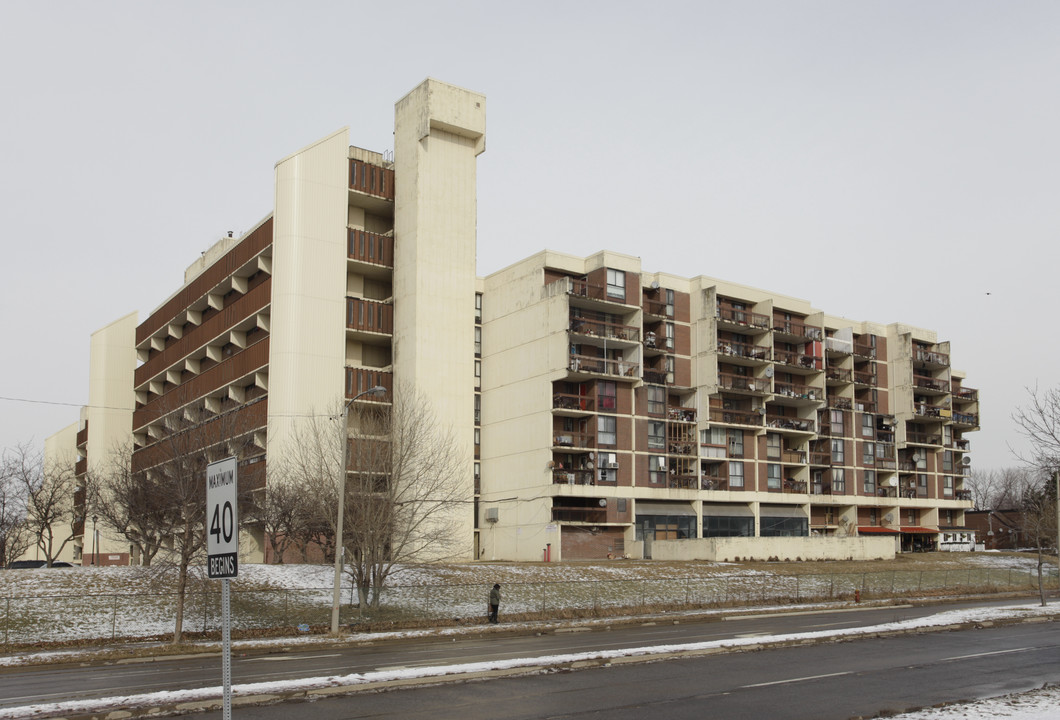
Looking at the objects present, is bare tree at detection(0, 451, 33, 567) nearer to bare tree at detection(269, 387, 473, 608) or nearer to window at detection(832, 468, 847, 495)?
bare tree at detection(269, 387, 473, 608)

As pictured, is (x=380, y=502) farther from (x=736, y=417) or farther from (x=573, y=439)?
(x=736, y=417)

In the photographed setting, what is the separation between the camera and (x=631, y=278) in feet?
251

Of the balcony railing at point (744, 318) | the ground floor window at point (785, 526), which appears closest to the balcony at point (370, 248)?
the balcony railing at point (744, 318)

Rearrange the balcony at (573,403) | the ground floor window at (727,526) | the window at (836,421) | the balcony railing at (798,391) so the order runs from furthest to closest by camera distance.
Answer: the window at (836,421)
the balcony railing at (798,391)
the ground floor window at (727,526)
the balcony at (573,403)

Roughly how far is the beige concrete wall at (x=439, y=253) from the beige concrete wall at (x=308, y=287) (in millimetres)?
4600

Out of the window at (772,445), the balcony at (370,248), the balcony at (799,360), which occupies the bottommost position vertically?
the window at (772,445)

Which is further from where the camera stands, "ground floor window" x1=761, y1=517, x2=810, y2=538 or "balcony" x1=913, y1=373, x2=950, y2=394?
"balcony" x1=913, y1=373, x2=950, y2=394

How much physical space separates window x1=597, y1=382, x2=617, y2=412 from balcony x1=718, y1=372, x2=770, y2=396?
11514mm

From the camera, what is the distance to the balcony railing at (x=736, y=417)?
8292cm

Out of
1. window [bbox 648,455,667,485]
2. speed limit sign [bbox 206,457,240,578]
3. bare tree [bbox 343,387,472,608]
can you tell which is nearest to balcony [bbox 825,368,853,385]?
window [bbox 648,455,667,485]

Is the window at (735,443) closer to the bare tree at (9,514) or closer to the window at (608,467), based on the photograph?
the window at (608,467)

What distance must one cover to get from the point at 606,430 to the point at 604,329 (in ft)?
26.1

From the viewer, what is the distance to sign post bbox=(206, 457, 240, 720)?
8406mm

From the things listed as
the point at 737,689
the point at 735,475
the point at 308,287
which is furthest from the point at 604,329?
the point at 737,689
